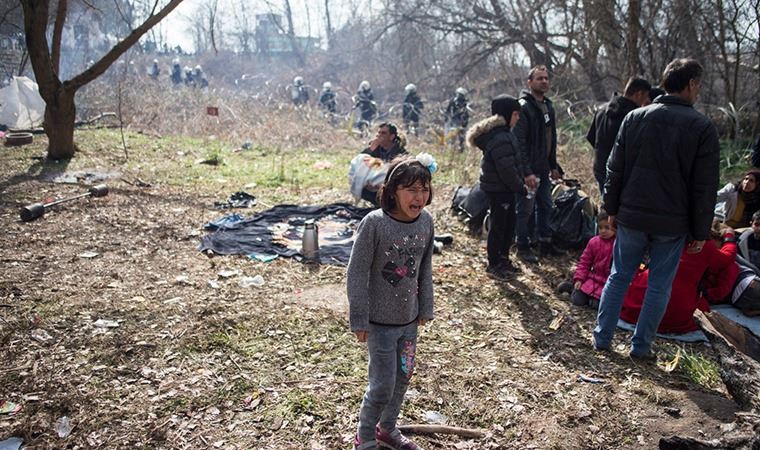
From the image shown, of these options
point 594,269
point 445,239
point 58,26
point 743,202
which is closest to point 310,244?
point 445,239

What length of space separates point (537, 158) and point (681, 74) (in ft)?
7.13

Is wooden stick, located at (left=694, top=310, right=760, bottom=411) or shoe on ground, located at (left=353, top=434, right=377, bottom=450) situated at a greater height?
wooden stick, located at (left=694, top=310, right=760, bottom=411)

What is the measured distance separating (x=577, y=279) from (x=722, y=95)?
8976 millimetres

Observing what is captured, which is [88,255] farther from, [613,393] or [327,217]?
[613,393]

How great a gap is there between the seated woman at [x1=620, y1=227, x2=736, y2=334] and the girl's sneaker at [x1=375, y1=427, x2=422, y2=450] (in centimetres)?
239

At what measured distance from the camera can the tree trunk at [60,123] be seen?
9656 millimetres

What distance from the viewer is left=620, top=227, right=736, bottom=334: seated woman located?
3.88 m

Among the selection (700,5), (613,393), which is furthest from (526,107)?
(700,5)

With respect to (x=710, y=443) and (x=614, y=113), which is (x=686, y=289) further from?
(x=710, y=443)

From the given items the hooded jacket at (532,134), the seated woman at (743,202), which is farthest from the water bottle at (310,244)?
the seated woman at (743,202)

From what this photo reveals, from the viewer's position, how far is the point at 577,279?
4.60 m

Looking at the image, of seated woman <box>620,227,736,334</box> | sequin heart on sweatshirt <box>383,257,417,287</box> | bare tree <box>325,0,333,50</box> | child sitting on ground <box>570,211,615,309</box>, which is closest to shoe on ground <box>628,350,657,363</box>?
seated woman <box>620,227,736,334</box>

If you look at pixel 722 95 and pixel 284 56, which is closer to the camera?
pixel 722 95

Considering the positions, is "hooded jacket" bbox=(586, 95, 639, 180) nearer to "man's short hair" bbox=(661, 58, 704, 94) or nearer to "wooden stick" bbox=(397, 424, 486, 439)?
"man's short hair" bbox=(661, 58, 704, 94)
